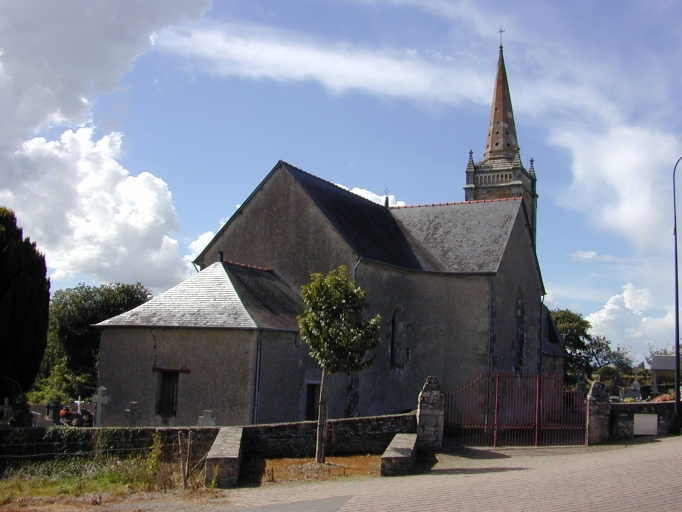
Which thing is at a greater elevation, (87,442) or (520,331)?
(520,331)

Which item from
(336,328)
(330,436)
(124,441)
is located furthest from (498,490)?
(124,441)

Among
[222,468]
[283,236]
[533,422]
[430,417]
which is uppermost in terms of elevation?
[283,236]

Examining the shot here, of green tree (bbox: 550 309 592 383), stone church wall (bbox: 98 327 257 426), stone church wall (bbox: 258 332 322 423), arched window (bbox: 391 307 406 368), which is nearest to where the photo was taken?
stone church wall (bbox: 98 327 257 426)

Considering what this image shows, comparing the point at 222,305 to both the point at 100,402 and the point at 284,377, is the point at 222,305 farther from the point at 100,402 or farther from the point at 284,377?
the point at 100,402

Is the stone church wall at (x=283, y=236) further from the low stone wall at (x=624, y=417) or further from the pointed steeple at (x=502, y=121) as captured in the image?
the pointed steeple at (x=502, y=121)

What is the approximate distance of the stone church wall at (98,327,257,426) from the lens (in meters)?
18.2

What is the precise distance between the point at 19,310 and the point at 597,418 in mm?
16957

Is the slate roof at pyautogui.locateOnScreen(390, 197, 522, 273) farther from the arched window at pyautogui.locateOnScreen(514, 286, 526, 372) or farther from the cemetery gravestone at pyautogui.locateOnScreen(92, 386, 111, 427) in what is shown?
the cemetery gravestone at pyautogui.locateOnScreen(92, 386, 111, 427)

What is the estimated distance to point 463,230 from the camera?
1055 inches

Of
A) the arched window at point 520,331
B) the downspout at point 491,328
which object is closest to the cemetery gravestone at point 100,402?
the downspout at point 491,328

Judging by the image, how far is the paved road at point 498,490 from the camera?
9852 millimetres

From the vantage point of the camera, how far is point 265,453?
1536 cm

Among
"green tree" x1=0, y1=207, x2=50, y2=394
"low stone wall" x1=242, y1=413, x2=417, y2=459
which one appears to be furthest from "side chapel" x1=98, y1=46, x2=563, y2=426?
"low stone wall" x1=242, y1=413, x2=417, y2=459

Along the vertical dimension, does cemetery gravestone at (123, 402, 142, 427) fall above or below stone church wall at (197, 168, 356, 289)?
below
